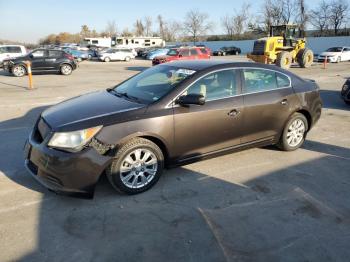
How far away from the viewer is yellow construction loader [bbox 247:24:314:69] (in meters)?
22.2

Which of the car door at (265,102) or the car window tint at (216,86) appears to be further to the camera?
the car door at (265,102)

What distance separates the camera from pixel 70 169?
12.4 feet

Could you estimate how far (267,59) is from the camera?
871 inches

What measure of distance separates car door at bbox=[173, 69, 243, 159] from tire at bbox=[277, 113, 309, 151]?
1067 millimetres

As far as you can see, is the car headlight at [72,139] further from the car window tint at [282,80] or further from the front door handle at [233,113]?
the car window tint at [282,80]

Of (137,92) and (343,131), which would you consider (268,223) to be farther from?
(343,131)

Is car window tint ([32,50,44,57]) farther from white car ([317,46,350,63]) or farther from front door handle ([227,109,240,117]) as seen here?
white car ([317,46,350,63])

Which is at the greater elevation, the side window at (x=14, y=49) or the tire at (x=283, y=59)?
the side window at (x=14, y=49)

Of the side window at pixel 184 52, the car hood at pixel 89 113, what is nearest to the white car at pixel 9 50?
the side window at pixel 184 52

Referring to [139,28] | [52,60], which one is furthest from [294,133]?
[139,28]

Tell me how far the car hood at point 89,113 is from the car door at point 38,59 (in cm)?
1675

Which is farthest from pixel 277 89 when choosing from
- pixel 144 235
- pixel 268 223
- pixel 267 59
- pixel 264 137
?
pixel 267 59

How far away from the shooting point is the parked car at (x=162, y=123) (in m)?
3.88

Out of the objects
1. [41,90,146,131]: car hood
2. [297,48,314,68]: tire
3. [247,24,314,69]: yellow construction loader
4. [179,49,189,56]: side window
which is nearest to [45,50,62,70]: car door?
[179,49,189,56]: side window
